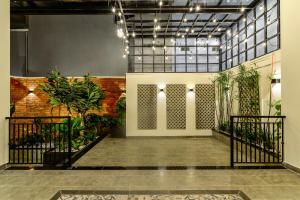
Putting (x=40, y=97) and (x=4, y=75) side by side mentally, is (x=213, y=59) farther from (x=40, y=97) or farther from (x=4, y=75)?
(x=4, y=75)

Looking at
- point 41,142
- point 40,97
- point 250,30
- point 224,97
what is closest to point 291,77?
point 41,142

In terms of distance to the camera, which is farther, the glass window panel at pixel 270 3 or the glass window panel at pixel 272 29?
the glass window panel at pixel 270 3

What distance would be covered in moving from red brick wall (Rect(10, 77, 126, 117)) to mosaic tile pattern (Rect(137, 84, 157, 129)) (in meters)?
1.43

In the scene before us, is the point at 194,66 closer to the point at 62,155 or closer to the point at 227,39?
the point at 227,39

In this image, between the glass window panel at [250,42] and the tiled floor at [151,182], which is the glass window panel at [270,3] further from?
the tiled floor at [151,182]

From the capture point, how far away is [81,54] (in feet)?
42.3

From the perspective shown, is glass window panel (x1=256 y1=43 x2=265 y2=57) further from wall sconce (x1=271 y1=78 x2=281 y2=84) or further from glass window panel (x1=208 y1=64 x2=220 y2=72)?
glass window panel (x1=208 y1=64 x2=220 y2=72)

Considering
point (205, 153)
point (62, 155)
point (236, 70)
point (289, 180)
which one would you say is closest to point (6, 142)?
point (62, 155)

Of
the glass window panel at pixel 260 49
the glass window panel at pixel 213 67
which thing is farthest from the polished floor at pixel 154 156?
the glass window panel at pixel 213 67

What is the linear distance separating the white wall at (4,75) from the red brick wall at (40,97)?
702cm

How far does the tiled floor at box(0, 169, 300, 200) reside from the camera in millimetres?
3982

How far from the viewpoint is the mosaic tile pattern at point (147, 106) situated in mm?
11617

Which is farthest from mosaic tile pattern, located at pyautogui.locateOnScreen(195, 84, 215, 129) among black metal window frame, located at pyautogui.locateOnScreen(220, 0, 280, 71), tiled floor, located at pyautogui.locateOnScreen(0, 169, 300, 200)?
tiled floor, located at pyautogui.locateOnScreen(0, 169, 300, 200)

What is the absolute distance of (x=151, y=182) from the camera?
450 cm
